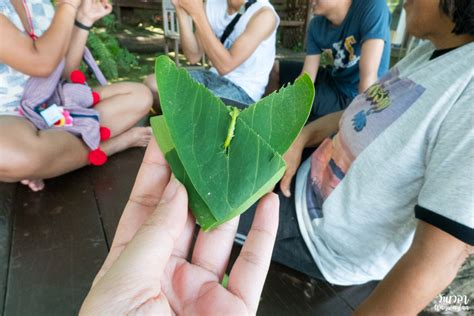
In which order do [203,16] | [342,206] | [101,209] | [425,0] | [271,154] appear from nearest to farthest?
[271,154]
[425,0]
[342,206]
[101,209]
[203,16]

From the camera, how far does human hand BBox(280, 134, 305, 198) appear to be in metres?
1.07

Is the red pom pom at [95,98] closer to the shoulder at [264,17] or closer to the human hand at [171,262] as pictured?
the shoulder at [264,17]

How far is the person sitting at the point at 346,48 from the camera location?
1.41 m

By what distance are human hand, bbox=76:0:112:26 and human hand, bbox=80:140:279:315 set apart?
106 cm

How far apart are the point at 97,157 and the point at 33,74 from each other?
37 cm

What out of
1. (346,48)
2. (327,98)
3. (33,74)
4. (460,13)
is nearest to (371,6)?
(346,48)

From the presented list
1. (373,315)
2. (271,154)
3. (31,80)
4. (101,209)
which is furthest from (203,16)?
(373,315)

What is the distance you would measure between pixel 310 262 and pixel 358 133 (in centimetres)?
39

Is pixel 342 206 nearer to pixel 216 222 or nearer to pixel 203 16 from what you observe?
pixel 216 222

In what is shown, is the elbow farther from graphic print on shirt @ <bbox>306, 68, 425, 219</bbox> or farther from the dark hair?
the dark hair

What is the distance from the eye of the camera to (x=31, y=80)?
49.5 inches

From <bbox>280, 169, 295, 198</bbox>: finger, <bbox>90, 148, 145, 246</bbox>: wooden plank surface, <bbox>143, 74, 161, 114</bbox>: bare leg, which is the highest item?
<bbox>280, 169, 295, 198</bbox>: finger

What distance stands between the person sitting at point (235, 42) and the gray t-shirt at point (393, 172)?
0.73 m

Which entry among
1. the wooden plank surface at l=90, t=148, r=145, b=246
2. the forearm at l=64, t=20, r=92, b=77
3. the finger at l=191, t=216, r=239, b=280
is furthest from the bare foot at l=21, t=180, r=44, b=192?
the finger at l=191, t=216, r=239, b=280
